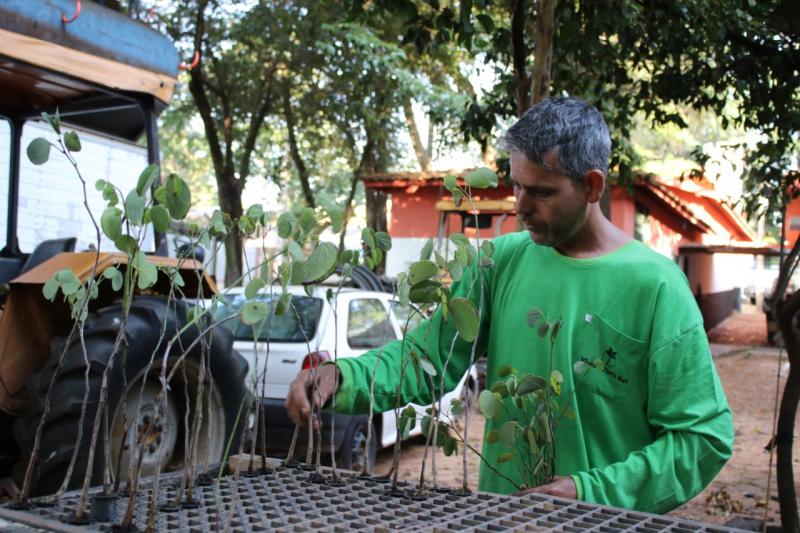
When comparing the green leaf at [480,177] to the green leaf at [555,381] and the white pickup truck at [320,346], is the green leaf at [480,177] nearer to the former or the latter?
the green leaf at [555,381]

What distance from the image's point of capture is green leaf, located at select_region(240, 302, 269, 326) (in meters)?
1.34

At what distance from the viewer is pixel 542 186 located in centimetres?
183

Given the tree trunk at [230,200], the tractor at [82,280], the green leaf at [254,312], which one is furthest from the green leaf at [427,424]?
the tree trunk at [230,200]

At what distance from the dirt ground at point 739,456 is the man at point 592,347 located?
0.83 meters

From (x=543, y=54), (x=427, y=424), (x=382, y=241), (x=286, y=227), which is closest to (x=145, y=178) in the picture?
(x=286, y=227)

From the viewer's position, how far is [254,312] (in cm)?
134

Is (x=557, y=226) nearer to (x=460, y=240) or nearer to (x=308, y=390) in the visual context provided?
(x=460, y=240)

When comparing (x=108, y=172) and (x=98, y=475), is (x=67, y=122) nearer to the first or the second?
(x=108, y=172)

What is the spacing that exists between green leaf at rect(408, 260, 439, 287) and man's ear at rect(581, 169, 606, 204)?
436 millimetres

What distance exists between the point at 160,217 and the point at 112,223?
9cm

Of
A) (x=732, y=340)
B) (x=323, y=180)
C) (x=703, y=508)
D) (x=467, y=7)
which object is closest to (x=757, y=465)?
(x=703, y=508)

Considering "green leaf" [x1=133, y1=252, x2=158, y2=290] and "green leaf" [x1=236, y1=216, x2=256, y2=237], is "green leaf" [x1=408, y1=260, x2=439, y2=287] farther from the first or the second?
"green leaf" [x1=133, y1=252, x2=158, y2=290]

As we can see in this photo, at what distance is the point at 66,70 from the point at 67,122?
2.93 ft

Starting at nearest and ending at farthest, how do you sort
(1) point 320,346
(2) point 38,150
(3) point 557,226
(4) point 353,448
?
(2) point 38,150, (3) point 557,226, (4) point 353,448, (1) point 320,346
